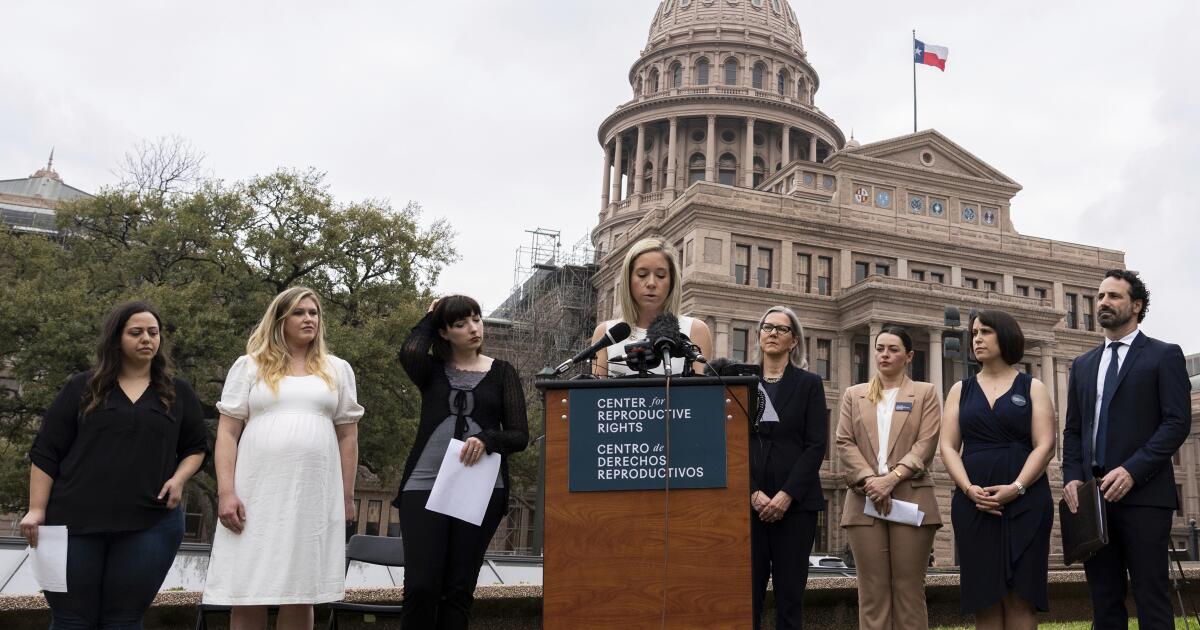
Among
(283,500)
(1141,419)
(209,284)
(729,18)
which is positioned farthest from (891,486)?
(729,18)

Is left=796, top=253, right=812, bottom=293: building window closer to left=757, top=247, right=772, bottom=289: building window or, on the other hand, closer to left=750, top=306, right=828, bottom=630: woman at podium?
left=757, top=247, right=772, bottom=289: building window

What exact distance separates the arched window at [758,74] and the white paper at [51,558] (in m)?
76.1

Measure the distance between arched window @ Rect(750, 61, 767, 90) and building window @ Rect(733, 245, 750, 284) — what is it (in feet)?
101

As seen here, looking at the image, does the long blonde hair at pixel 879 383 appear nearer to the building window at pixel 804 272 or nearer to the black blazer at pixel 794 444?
the black blazer at pixel 794 444

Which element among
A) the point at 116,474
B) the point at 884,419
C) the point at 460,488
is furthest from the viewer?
the point at 884,419

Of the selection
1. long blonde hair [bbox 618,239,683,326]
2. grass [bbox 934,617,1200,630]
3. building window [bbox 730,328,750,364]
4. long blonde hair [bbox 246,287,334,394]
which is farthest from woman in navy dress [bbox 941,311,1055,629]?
building window [bbox 730,328,750,364]

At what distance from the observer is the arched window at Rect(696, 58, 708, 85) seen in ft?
256

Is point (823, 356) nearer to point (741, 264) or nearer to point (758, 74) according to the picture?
point (741, 264)

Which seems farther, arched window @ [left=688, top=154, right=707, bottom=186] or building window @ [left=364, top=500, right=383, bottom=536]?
arched window @ [left=688, top=154, right=707, bottom=186]

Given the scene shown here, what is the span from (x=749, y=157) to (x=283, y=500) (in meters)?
69.4

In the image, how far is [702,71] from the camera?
257 feet

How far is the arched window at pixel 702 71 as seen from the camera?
7794 centimetres

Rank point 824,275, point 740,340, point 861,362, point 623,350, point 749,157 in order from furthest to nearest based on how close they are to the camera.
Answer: point 749,157 → point 824,275 → point 861,362 → point 740,340 → point 623,350

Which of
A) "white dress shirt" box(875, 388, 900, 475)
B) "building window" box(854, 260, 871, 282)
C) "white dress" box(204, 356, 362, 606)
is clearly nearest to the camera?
"white dress" box(204, 356, 362, 606)
